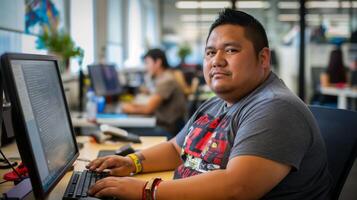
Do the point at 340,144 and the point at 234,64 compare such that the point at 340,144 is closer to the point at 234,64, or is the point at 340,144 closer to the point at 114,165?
the point at 234,64

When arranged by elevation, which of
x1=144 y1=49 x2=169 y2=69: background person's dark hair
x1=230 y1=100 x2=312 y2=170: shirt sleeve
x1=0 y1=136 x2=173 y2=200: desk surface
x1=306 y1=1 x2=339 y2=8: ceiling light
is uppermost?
x1=306 y1=1 x2=339 y2=8: ceiling light

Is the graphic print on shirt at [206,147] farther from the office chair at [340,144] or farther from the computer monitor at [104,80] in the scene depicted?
the computer monitor at [104,80]

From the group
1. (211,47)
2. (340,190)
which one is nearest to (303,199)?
(340,190)

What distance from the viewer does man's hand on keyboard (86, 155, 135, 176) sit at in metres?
1.55

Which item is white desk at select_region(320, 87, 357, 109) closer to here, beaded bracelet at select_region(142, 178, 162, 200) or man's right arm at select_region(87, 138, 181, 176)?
man's right arm at select_region(87, 138, 181, 176)

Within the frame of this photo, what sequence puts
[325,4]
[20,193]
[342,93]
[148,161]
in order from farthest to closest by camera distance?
[325,4] < [342,93] < [148,161] < [20,193]

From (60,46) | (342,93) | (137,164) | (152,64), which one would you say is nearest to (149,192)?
(137,164)

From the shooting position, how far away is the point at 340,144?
1419mm

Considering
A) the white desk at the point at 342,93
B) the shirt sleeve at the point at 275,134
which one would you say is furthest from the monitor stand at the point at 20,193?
the white desk at the point at 342,93

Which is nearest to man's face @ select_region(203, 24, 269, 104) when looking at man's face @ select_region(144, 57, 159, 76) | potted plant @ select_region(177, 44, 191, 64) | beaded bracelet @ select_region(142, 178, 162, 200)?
beaded bracelet @ select_region(142, 178, 162, 200)

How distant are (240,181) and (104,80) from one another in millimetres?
3055

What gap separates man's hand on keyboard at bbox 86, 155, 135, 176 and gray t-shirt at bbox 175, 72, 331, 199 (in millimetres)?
252

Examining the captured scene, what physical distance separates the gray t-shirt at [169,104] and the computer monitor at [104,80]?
520 mm

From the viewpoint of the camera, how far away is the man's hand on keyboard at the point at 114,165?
5.08 feet
